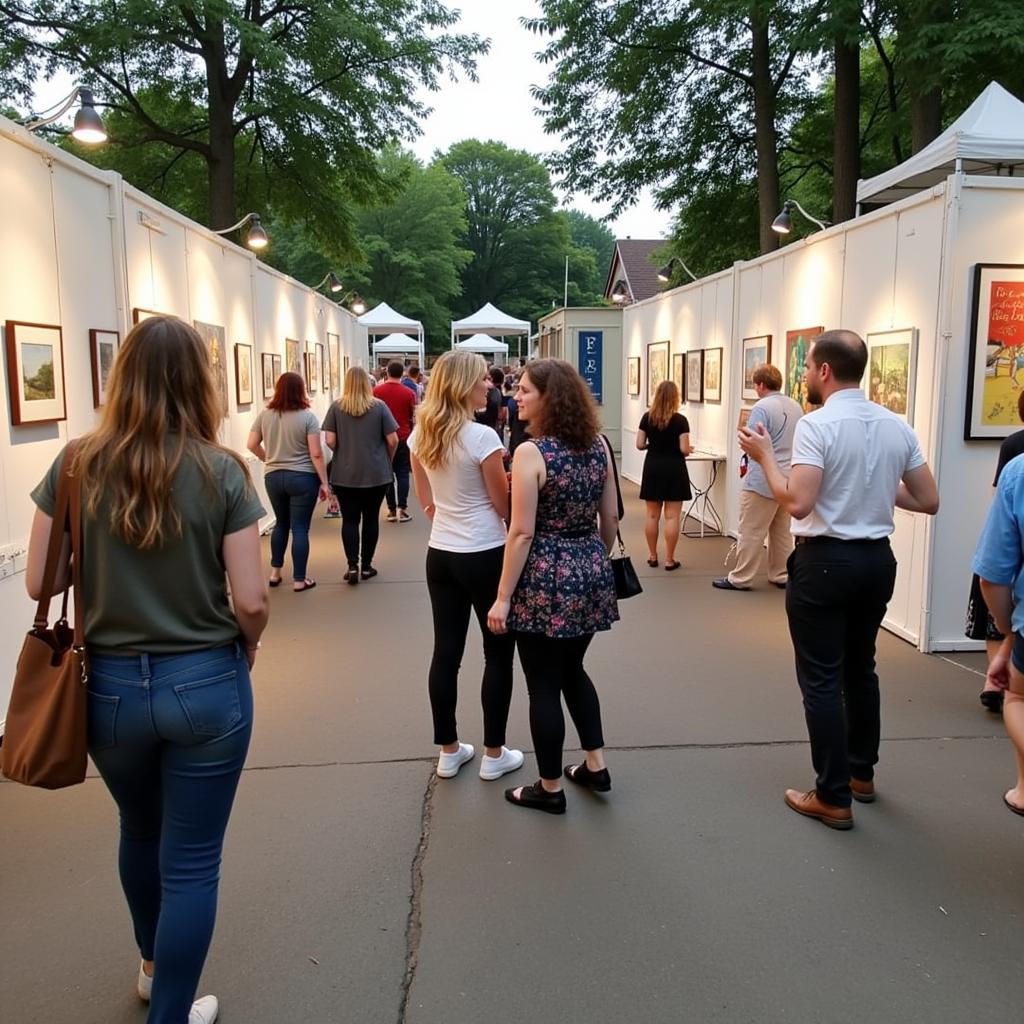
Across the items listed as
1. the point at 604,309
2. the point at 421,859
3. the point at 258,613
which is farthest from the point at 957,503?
the point at 604,309

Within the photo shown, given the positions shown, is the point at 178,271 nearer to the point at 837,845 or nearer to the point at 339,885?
the point at 339,885

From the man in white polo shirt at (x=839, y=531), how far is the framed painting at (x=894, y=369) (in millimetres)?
2437

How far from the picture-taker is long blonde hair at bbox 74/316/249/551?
1899mm

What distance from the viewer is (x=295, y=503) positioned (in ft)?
23.4

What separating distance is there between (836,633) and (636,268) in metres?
41.0

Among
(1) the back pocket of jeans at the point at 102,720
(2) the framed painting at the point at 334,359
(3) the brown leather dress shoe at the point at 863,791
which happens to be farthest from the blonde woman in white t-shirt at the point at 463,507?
(2) the framed painting at the point at 334,359

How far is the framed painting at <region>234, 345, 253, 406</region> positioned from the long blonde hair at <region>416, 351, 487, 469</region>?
585cm

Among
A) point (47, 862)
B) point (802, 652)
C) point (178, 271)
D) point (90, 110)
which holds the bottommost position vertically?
point (47, 862)

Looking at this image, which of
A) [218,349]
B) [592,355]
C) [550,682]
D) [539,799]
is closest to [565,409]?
[550,682]

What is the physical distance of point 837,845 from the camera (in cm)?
325

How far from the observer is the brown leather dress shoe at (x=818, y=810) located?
3359 millimetres

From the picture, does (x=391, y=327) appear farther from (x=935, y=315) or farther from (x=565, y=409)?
(x=565, y=409)

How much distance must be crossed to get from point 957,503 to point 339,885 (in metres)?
4.35

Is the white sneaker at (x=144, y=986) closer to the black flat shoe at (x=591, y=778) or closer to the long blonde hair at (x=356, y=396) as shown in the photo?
the black flat shoe at (x=591, y=778)
